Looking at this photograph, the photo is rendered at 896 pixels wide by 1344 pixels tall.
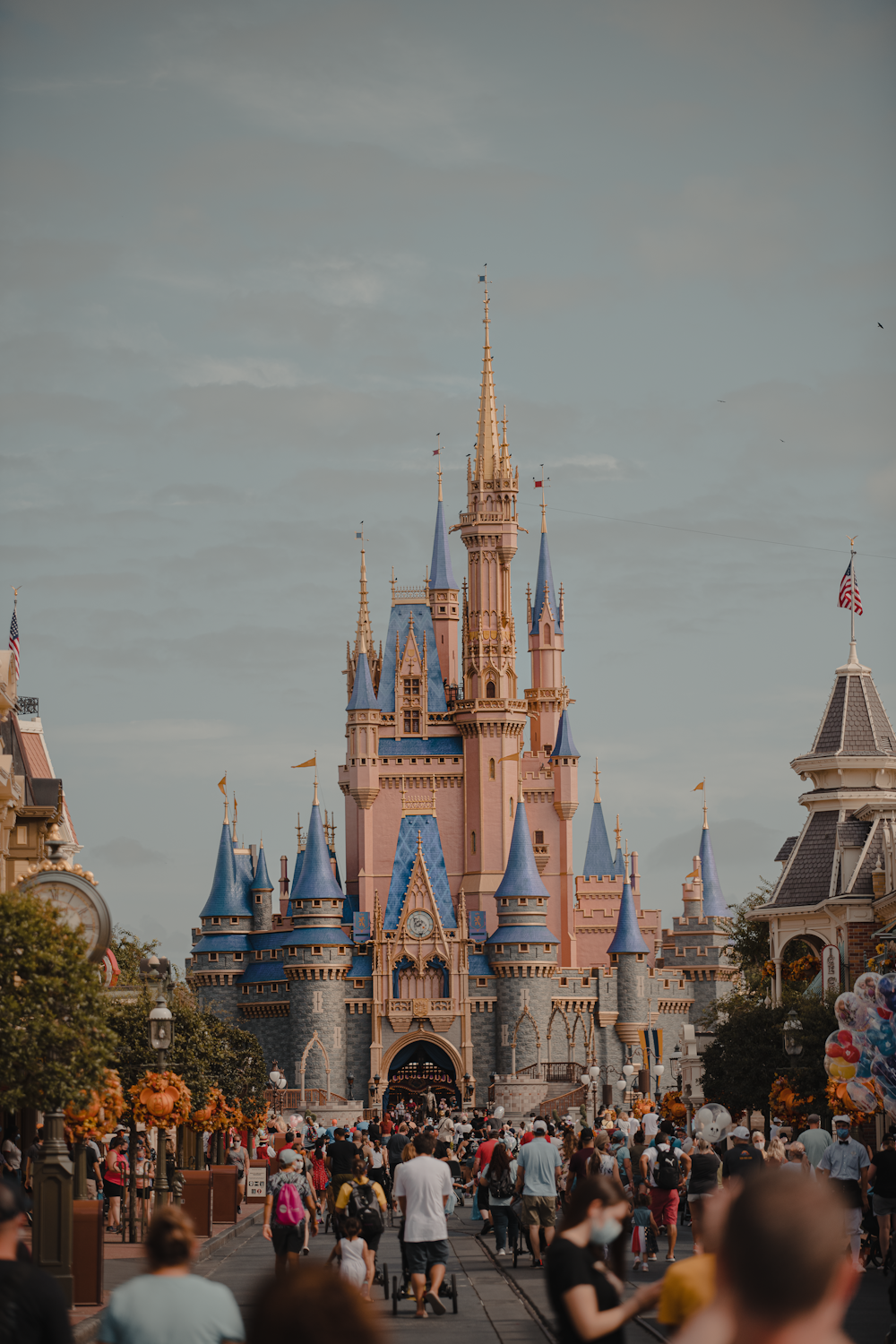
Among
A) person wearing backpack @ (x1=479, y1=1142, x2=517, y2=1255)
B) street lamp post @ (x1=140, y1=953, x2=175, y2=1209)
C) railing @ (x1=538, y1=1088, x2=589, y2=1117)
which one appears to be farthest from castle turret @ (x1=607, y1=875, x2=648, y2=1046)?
person wearing backpack @ (x1=479, y1=1142, x2=517, y2=1255)

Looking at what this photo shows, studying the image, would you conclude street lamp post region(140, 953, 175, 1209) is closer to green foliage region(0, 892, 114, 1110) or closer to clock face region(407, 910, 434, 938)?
green foliage region(0, 892, 114, 1110)

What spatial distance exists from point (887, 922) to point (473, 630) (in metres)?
56.1

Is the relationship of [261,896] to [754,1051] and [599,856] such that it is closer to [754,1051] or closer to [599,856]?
[599,856]

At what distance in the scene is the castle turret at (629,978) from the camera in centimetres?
9531

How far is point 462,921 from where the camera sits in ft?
304

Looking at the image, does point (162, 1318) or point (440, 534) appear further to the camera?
point (440, 534)

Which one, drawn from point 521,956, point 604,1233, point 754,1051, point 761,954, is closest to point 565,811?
point 521,956

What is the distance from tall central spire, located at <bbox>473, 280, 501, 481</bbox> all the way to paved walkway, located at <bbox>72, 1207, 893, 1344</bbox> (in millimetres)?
73974

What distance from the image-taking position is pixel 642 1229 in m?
22.6

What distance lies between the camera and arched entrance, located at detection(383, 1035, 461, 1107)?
303 feet

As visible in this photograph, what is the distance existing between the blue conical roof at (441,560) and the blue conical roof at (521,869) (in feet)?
46.5

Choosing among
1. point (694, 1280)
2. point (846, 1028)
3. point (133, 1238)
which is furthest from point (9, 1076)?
point (694, 1280)

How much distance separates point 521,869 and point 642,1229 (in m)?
70.6

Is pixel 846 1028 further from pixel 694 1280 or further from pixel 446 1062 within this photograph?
pixel 446 1062
